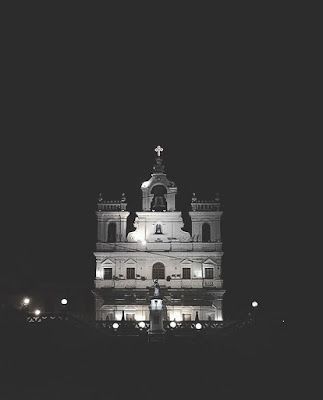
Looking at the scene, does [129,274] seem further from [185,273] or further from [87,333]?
[87,333]

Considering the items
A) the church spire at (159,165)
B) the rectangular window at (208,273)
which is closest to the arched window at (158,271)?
the rectangular window at (208,273)

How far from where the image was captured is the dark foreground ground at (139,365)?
37844 mm

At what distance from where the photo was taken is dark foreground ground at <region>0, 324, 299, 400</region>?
37844 mm

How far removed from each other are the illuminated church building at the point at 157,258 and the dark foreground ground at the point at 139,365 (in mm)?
11784

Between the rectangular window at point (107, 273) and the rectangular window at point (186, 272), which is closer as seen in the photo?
the rectangular window at point (186, 272)

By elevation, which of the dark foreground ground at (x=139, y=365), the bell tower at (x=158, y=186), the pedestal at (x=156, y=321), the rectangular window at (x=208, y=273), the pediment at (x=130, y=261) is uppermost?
the bell tower at (x=158, y=186)

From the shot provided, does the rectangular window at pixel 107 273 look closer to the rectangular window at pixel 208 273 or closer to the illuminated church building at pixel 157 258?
the illuminated church building at pixel 157 258

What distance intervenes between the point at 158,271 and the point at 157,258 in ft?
3.51

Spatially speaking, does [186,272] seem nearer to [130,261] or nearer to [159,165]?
[130,261]

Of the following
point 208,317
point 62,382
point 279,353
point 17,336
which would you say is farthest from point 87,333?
point 208,317

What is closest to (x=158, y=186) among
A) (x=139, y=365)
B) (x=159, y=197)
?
(x=159, y=197)

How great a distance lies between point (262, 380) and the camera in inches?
1578

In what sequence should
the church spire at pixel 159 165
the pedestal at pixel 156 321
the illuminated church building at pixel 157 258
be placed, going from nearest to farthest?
the pedestal at pixel 156 321
the illuminated church building at pixel 157 258
the church spire at pixel 159 165

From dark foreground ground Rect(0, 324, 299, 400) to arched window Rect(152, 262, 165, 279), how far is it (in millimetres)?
13427
